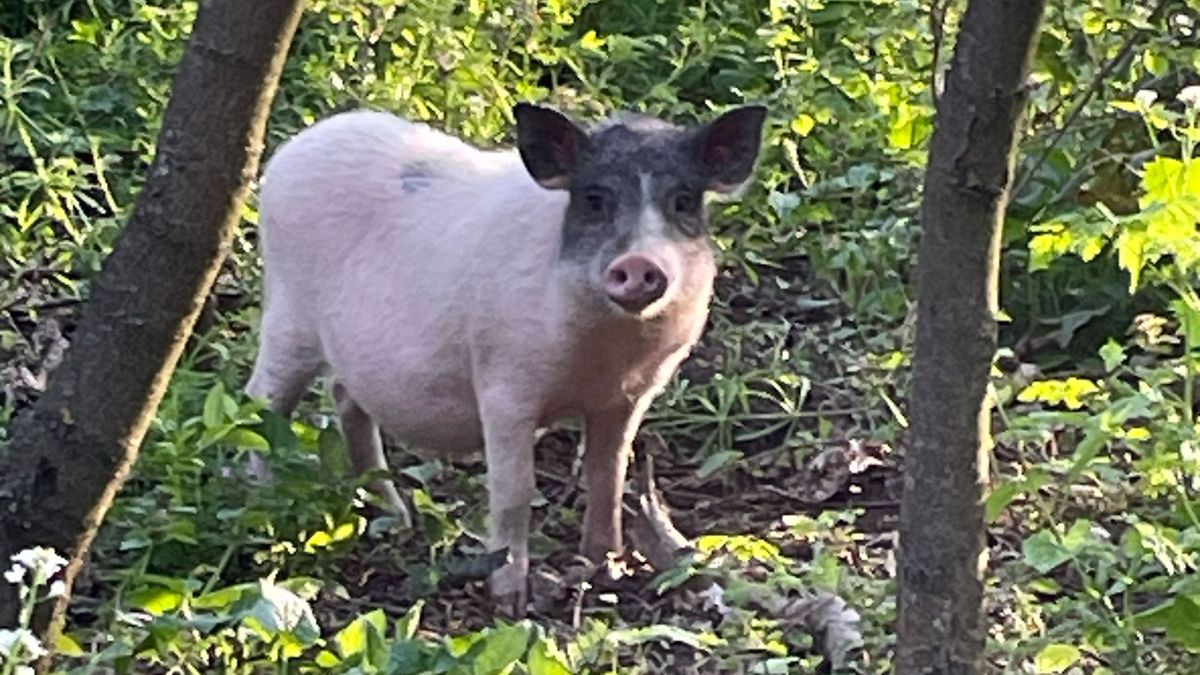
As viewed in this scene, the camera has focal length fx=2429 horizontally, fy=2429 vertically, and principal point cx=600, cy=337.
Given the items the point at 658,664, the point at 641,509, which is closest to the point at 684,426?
the point at 641,509

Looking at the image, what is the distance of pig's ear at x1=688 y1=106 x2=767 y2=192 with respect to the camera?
4027 mm

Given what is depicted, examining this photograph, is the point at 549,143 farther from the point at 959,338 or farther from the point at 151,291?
the point at 959,338

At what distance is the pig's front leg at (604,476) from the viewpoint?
424 cm

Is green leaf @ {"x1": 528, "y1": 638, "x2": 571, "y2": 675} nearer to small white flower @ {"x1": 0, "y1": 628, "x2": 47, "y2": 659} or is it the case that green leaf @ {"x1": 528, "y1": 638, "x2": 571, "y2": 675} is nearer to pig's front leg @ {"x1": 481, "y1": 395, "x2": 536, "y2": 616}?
small white flower @ {"x1": 0, "y1": 628, "x2": 47, "y2": 659}

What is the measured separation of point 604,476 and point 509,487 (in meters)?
0.27

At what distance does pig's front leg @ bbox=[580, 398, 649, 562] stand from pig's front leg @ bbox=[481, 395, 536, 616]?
215mm

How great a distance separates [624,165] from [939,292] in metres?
1.31

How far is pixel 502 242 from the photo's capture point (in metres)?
4.08

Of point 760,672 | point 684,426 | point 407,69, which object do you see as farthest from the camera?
point 407,69

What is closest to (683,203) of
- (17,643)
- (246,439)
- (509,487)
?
(509,487)

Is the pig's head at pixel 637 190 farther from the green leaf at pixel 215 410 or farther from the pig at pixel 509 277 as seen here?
the green leaf at pixel 215 410

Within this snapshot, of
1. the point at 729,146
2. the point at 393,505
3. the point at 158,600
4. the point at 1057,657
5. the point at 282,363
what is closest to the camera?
the point at 1057,657

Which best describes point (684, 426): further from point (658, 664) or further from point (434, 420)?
point (658, 664)

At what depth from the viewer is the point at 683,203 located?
3.98 m
